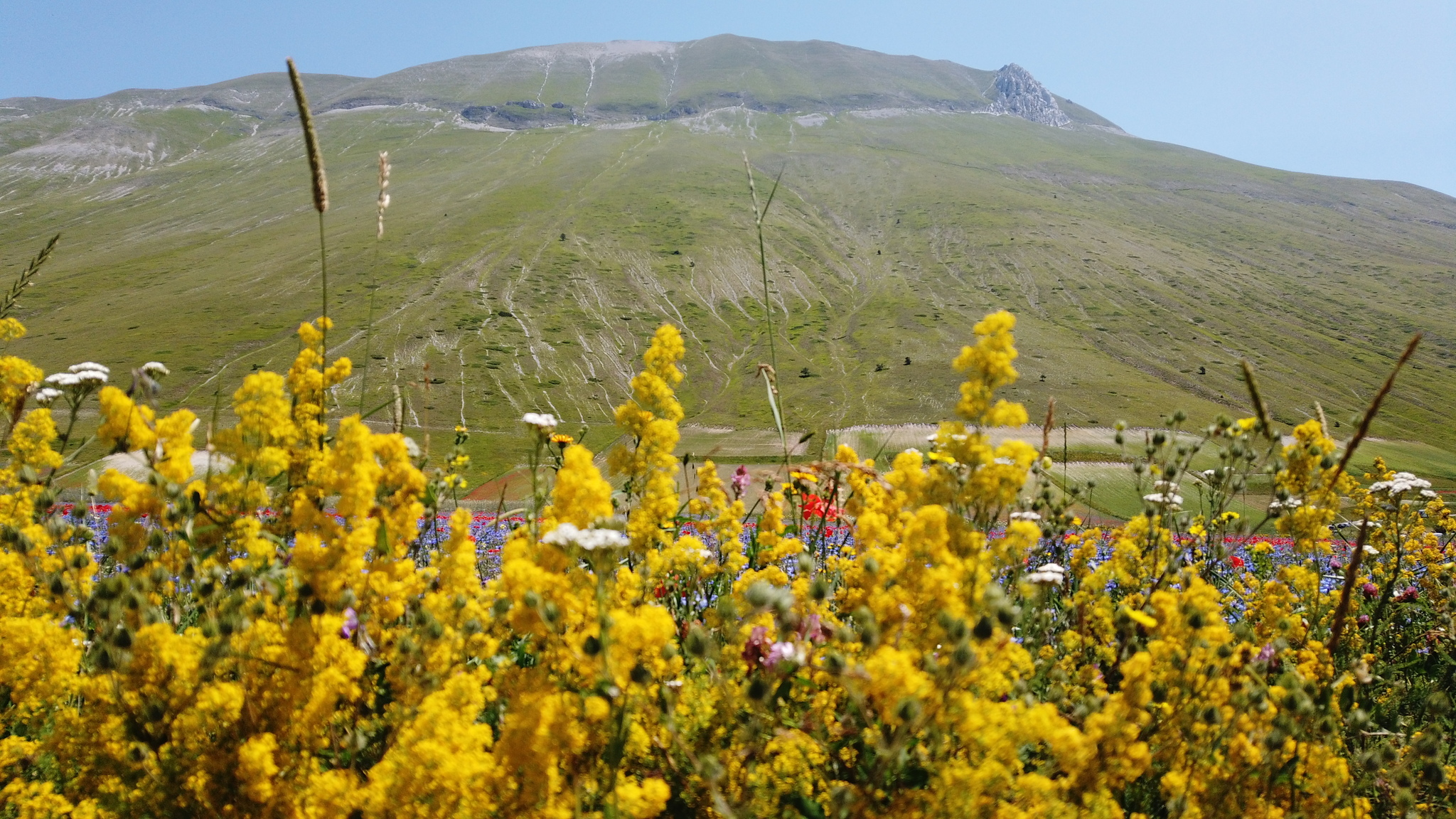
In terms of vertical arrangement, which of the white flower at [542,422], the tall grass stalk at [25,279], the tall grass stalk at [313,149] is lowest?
the white flower at [542,422]

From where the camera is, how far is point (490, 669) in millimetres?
2844

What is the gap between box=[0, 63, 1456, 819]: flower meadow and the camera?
188cm

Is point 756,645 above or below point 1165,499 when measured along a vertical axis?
below

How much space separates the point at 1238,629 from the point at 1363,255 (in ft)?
497

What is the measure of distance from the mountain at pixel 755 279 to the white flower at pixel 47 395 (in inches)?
1368

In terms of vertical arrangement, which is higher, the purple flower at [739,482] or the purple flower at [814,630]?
the purple flower at [814,630]

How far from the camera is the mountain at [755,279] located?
6369 centimetres

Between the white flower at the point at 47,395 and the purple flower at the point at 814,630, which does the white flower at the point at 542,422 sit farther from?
the white flower at the point at 47,395

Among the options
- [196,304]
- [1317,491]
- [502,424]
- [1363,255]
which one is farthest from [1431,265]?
[196,304]

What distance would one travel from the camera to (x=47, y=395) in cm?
382

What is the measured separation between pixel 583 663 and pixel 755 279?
87791 mm

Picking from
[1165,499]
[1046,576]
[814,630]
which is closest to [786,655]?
[814,630]

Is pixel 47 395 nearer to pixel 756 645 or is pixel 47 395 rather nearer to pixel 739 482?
pixel 756 645

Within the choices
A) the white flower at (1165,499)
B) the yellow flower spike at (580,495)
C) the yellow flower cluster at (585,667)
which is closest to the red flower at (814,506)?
the yellow flower cluster at (585,667)
